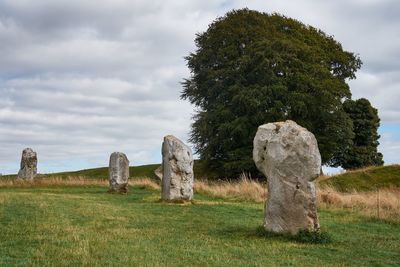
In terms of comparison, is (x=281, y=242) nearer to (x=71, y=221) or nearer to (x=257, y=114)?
(x=71, y=221)

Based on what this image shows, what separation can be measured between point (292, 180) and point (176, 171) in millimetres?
10529

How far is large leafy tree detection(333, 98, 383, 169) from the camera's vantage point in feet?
162

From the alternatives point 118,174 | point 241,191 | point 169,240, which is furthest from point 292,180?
point 118,174

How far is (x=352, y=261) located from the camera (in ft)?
34.2

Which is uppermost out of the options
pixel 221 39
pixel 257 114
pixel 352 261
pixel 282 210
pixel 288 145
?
pixel 221 39

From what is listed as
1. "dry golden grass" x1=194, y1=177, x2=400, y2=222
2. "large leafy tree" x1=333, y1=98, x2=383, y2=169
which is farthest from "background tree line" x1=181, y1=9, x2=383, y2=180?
"dry golden grass" x1=194, y1=177, x2=400, y2=222

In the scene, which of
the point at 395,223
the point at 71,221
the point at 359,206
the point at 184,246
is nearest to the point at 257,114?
the point at 359,206

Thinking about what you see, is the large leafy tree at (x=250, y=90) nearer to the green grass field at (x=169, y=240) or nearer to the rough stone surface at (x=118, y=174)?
the rough stone surface at (x=118, y=174)

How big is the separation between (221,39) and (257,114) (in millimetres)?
8106

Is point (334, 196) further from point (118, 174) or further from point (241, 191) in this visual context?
point (118, 174)

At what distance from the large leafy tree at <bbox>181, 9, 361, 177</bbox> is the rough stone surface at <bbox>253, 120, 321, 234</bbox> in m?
23.5

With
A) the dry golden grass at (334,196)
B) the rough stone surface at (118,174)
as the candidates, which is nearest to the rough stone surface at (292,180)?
the dry golden grass at (334,196)

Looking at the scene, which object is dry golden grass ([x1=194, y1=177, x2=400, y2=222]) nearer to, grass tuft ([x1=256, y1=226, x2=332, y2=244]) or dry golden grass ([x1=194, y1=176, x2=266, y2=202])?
dry golden grass ([x1=194, y1=176, x2=266, y2=202])

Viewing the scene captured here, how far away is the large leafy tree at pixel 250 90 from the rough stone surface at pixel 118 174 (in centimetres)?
1017
